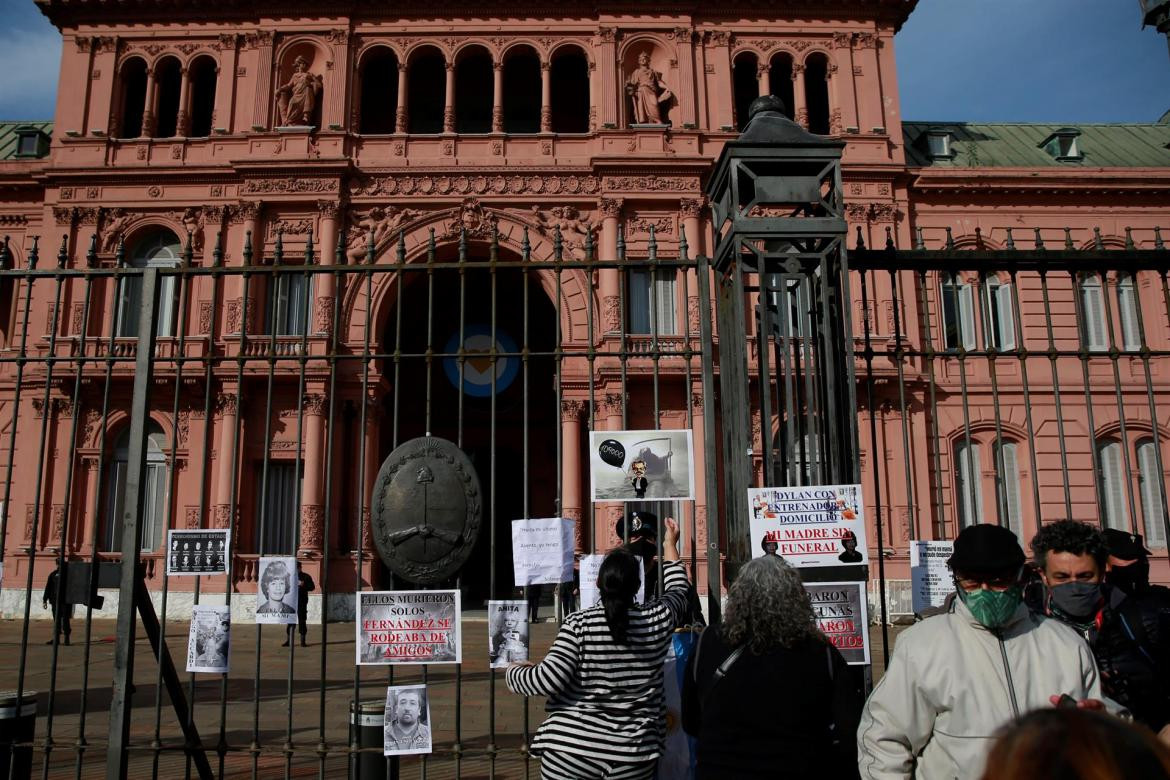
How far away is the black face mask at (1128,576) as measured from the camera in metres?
4.53

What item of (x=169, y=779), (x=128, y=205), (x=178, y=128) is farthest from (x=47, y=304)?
(x=169, y=779)

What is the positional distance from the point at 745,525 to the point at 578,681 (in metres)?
1.59

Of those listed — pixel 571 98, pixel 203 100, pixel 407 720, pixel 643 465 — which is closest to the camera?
pixel 407 720

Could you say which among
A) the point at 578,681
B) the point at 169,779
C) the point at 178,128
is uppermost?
the point at 178,128

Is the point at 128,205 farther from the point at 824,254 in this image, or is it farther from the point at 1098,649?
the point at 1098,649

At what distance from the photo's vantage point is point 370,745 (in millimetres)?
5453

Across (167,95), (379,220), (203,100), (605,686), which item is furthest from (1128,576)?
(167,95)

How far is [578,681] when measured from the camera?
393 cm

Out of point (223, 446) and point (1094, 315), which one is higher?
point (1094, 315)

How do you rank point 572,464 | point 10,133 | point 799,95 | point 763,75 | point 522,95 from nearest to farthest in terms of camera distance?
1. point 572,464
2. point 799,95
3. point 763,75
4. point 522,95
5. point 10,133

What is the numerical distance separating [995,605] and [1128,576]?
2101mm

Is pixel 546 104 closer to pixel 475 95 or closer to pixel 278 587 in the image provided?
pixel 475 95

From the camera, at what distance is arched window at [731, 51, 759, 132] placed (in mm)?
24562

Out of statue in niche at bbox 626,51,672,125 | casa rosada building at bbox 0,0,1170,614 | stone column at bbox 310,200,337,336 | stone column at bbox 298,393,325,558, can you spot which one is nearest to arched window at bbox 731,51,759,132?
casa rosada building at bbox 0,0,1170,614
